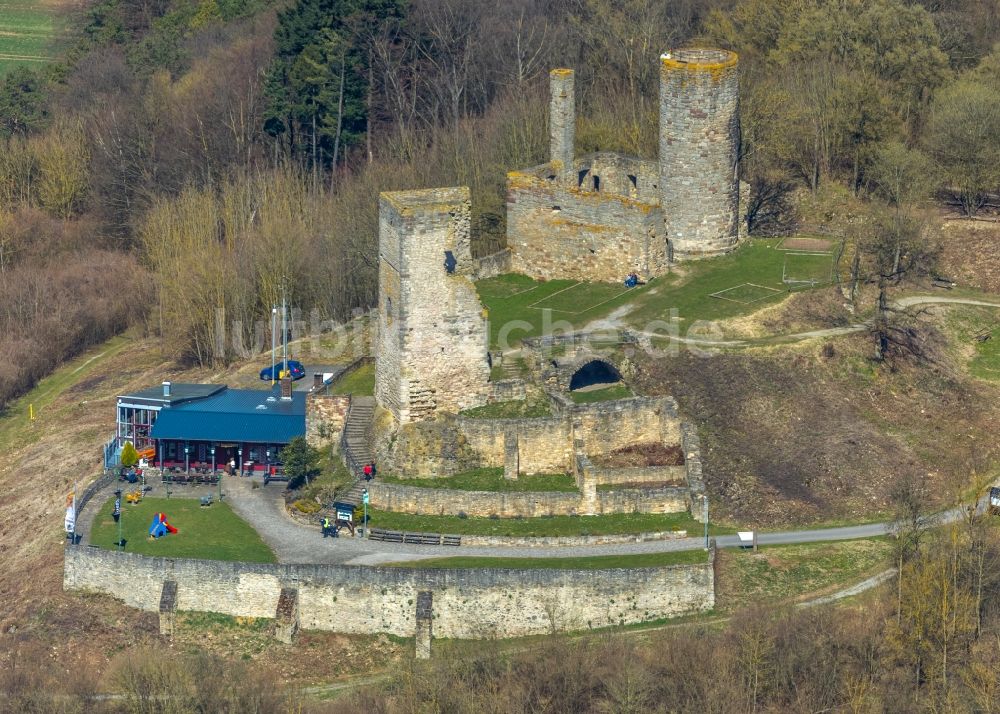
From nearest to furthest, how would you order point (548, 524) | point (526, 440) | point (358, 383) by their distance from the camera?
1. point (548, 524)
2. point (526, 440)
3. point (358, 383)

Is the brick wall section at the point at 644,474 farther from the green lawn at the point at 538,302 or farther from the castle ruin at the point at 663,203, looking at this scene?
the castle ruin at the point at 663,203

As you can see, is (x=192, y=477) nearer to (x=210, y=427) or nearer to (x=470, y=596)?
(x=210, y=427)

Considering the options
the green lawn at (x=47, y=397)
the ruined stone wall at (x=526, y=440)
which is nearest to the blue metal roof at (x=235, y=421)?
the ruined stone wall at (x=526, y=440)

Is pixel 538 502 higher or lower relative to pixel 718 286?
lower

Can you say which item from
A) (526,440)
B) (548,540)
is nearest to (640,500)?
(548,540)

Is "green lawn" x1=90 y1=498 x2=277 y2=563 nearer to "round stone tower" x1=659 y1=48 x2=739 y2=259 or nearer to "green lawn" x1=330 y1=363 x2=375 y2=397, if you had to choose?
"green lawn" x1=330 y1=363 x2=375 y2=397

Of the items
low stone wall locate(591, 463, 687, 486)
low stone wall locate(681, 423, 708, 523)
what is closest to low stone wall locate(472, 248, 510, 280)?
low stone wall locate(681, 423, 708, 523)
